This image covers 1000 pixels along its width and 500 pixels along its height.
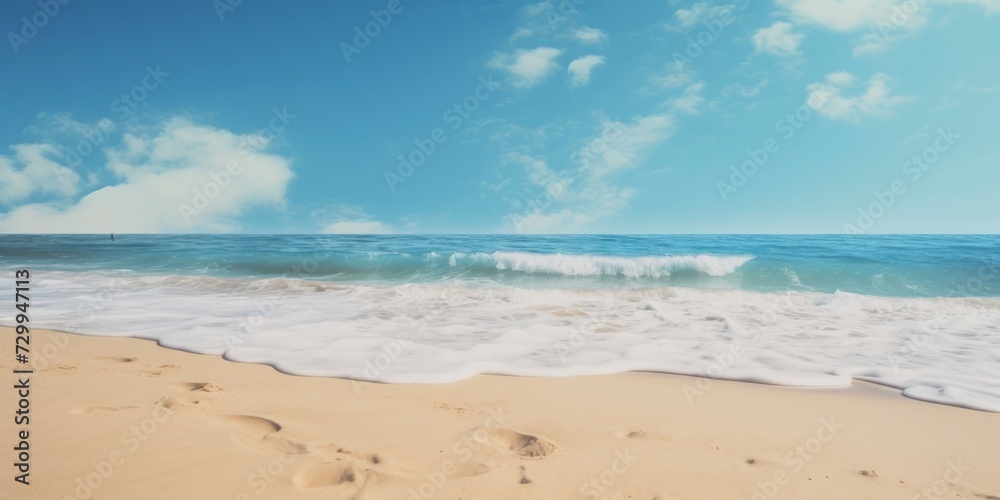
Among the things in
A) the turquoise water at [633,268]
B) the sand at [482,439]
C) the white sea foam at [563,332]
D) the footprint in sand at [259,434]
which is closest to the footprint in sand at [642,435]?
the sand at [482,439]

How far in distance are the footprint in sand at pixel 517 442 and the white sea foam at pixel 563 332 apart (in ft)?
3.96

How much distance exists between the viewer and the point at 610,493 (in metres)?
2.35

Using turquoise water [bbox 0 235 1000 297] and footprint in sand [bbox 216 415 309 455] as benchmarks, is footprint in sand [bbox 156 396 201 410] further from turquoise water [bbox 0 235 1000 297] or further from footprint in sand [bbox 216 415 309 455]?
turquoise water [bbox 0 235 1000 297]

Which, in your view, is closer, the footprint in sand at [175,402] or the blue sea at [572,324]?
the footprint in sand at [175,402]

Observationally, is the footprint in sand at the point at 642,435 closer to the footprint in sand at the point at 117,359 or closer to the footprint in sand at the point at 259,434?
the footprint in sand at the point at 259,434

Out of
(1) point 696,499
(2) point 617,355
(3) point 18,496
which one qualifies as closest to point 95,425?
(3) point 18,496

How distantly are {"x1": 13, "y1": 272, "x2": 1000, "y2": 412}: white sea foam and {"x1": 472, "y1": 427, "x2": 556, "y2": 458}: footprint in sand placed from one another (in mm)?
1205

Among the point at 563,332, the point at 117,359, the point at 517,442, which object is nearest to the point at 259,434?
the point at 517,442

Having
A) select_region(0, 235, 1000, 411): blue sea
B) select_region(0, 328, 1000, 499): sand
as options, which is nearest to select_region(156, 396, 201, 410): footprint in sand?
select_region(0, 328, 1000, 499): sand

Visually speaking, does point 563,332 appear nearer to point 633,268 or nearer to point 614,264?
point 633,268

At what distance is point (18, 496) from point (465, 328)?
4.69 meters

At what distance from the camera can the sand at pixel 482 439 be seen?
2.38m

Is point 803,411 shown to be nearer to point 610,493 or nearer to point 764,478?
point 764,478

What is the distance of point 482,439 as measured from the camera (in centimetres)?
295
